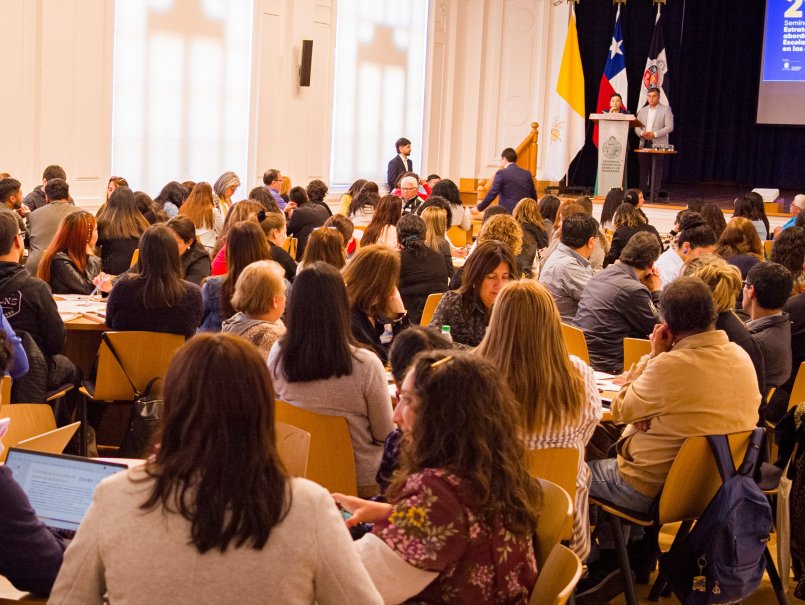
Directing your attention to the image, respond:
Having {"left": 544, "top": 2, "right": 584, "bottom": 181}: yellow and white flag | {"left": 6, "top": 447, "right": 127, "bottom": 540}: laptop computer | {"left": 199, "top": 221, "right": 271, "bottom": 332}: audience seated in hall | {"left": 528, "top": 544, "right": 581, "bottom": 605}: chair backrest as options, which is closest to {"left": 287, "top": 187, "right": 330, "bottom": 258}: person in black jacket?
{"left": 199, "top": 221, "right": 271, "bottom": 332}: audience seated in hall

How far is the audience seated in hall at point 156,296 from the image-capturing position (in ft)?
16.4

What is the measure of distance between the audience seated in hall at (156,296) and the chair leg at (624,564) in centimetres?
234

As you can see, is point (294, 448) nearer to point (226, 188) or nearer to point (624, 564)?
point (624, 564)

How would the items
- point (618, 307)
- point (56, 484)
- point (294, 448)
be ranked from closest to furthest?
point (56, 484) < point (294, 448) < point (618, 307)

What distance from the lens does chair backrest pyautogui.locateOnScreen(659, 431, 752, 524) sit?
3564mm

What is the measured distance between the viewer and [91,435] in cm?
560

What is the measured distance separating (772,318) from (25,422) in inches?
135

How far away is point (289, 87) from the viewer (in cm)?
1320

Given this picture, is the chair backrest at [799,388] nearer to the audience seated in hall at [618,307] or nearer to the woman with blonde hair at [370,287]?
the audience seated in hall at [618,307]

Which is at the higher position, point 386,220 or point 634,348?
point 386,220

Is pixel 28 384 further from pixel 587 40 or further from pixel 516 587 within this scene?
pixel 587 40

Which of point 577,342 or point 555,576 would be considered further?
point 577,342

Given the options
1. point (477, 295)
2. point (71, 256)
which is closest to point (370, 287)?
point (477, 295)

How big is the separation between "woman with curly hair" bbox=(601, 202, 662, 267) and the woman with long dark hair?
3527 millimetres
